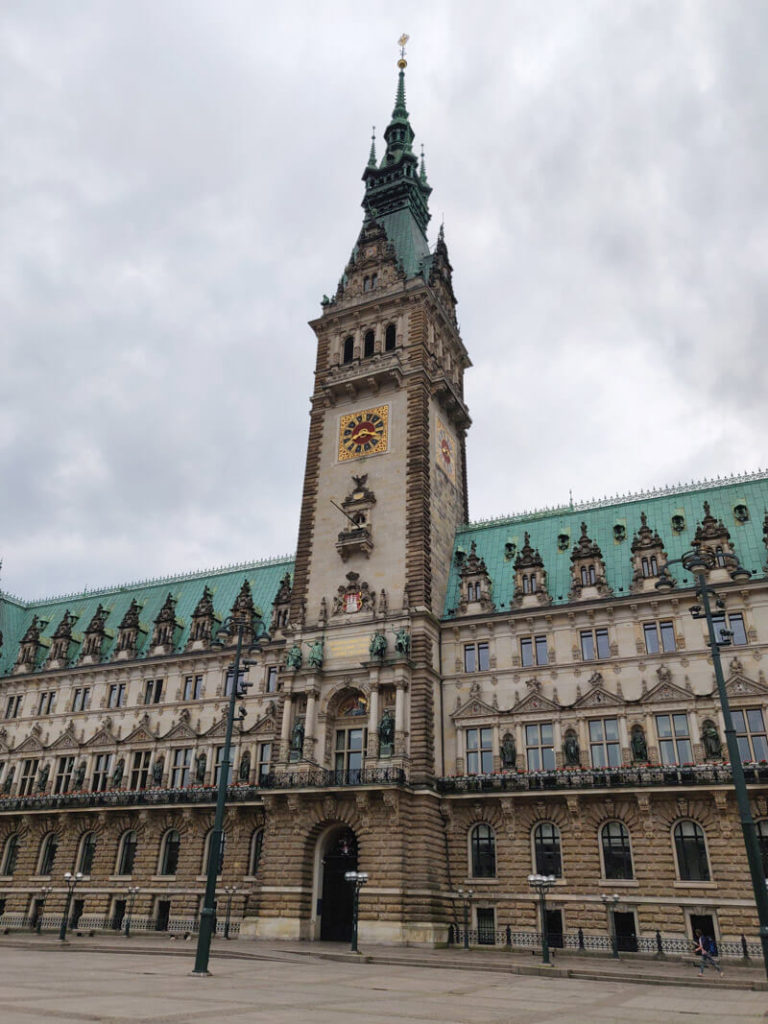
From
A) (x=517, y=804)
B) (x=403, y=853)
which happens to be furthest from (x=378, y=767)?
(x=517, y=804)

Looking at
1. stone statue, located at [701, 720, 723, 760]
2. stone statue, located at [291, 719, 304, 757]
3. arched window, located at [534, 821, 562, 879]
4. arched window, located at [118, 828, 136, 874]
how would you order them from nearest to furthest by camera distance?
stone statue, located at [701, 720, 723, 760] → arched window, located at [534, 821, 562, 879] → stone statue, located at [291, 719, 304, 757] → arched window, located at [118, 828, 136, 874]

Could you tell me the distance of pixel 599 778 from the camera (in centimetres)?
3953

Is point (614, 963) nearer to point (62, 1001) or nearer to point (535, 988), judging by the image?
point (535, 988)

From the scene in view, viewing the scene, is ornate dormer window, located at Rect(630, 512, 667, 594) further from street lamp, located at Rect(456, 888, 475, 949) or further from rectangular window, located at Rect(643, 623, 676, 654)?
street lamp, located at Rect(456, 888, 475, 949)

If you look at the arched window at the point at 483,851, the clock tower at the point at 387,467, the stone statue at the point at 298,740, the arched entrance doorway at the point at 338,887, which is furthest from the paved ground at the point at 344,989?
the clock tower at the point at 387,467

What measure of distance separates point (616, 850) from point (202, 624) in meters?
31.9

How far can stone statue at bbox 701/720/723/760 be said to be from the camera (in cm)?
3853

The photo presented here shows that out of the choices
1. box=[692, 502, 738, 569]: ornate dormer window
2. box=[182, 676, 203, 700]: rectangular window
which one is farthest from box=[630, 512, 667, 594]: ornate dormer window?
box=[182, 676, 203, 700]: rectangular window

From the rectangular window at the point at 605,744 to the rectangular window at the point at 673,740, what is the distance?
2161 mm

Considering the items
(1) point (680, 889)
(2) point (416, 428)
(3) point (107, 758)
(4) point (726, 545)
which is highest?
(2) point (416, 428)

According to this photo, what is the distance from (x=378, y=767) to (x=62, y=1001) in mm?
27264

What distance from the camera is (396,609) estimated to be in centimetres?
4700

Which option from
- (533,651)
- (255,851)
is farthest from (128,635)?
(533,651)

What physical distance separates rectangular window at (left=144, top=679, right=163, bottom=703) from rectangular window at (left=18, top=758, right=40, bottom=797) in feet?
32.5
